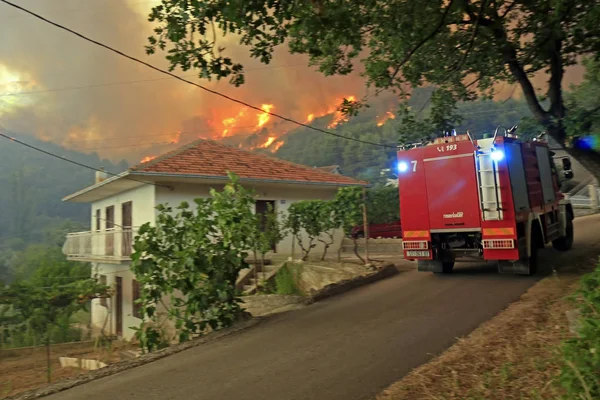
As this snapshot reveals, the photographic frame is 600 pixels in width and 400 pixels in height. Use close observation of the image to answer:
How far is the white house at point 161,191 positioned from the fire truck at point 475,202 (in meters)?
8.26

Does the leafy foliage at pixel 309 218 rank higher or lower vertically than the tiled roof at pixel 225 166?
lower

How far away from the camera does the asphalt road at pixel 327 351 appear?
4.79 metres

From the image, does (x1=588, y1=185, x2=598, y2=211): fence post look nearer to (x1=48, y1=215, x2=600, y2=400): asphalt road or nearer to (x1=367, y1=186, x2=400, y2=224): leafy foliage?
(x1=367, y1=186, x2=400, y2=224): leafy foliage

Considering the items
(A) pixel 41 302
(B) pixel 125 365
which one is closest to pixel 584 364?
(B) pixel 125 365

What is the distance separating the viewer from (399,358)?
5.28 metres

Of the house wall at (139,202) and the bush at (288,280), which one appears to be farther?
the house wall at (139,202)

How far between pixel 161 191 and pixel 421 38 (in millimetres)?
10404

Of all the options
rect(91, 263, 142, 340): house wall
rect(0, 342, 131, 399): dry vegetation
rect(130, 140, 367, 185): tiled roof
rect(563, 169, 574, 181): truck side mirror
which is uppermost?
rect(130, 140, 367, 185): tiled roof

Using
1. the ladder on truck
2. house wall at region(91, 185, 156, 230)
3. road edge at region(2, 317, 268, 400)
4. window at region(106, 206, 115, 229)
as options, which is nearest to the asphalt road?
road edge at region(2, 317, 268, 400)

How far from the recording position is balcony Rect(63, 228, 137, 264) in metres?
16.1

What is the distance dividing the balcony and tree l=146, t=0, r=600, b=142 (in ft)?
27.2

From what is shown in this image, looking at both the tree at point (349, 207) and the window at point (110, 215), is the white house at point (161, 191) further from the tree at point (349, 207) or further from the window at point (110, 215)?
the tree at point (349, 207)

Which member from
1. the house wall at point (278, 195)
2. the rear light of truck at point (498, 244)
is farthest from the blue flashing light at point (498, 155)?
the house wall at point (278, 195)

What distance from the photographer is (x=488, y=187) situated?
914cm
